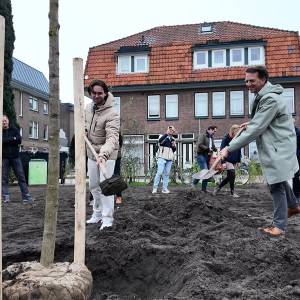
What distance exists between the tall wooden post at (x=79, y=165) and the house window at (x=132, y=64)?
101 feet

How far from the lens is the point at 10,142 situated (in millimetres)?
10562

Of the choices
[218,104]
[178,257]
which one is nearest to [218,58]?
[218,104]

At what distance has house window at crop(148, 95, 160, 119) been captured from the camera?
33594mm

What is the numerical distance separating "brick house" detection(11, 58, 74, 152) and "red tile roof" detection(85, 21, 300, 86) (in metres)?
11.6

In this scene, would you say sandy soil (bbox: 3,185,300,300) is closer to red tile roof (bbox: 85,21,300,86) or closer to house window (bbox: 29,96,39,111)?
red tile roof (bbox: 85,21,300,86)

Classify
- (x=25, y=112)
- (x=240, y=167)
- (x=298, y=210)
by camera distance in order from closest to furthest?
(x=298, y=210) < (x=240, y=167) < (x=25, y=112)

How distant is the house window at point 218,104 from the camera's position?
106 ft

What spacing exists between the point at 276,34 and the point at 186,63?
20.1 ft

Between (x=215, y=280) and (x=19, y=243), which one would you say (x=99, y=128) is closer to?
(x=19, y=243)

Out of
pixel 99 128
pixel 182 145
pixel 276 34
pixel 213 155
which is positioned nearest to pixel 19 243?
pixel 99 128

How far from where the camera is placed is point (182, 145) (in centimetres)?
3328

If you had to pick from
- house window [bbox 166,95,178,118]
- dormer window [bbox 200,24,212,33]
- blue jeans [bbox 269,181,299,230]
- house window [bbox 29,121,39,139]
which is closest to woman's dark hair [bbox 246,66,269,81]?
blue jeans [bbox 269,181,299,230]

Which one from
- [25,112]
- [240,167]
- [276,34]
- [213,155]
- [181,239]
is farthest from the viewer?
[25,112]

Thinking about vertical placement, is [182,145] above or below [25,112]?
below
